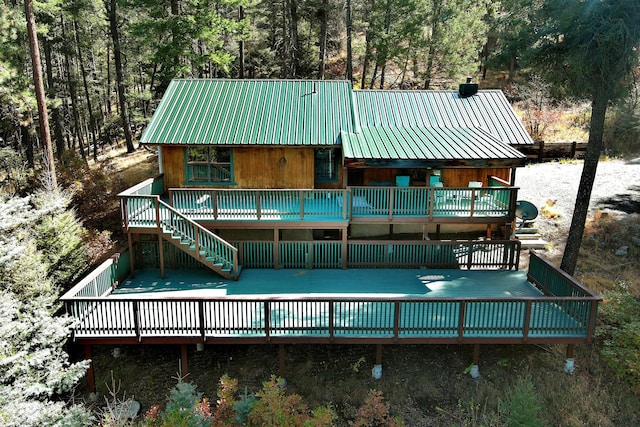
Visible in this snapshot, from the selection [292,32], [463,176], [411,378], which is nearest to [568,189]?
[463,176]

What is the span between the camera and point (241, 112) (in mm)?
16328

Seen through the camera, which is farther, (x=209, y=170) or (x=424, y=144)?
(x=209, y=170)

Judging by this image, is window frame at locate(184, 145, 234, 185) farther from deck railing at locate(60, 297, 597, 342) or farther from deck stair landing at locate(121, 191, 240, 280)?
deck railing at locate(60, 297, 597, 342)

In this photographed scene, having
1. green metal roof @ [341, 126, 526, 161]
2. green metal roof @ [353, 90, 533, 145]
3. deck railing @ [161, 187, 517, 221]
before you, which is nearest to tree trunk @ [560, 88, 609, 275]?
green metal roof @ [341, 126, 526, 161]

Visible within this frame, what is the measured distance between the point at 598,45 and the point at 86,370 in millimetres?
15350

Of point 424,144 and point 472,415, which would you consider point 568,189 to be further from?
point 472,415

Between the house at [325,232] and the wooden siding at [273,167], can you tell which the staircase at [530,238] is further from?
the wooden siding at [273,167]

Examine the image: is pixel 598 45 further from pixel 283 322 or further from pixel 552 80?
pixel 283 322

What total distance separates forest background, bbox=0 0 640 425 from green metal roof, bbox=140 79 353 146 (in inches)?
175

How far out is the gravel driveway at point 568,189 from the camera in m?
18.2

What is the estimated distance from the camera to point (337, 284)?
13172 mm

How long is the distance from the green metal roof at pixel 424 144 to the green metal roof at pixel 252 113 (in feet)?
3.58

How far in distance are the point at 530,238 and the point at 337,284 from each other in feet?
27.7

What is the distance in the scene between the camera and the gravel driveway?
18.2 metres
